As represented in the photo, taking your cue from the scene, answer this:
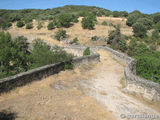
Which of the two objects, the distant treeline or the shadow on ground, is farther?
the distant treeline

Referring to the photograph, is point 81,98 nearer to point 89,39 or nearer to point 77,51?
point 77,51

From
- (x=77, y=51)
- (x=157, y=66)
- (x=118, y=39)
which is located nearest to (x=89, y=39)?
(x=118, y=39)

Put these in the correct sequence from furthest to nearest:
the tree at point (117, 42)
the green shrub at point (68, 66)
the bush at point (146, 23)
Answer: the bush at point (146, 23) → the tree at point (117, 42) → the green shrub at point (68, 66)

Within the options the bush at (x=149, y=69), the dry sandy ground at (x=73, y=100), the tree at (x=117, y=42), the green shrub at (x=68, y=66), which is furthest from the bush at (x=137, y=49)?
the green shrub at (x=68, y=66)

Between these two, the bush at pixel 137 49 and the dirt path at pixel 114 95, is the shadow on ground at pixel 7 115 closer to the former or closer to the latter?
the dirt path at pixel 114 95

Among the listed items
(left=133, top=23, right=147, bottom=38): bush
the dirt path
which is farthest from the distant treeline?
the dirt path

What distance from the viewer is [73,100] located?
24.9 feet

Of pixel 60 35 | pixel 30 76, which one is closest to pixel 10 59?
pixel 30 76

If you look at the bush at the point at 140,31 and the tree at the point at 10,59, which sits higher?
the bush at the point at 140,31

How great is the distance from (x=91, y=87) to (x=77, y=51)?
9892 mm

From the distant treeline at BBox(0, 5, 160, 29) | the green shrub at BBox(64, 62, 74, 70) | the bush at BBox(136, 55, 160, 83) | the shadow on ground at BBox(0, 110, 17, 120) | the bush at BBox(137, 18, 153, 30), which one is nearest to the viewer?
the shadow on ground at BBox(0, 110, 17, 120)

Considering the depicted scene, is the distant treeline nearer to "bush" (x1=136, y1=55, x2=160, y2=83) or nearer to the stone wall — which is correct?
the stone wall

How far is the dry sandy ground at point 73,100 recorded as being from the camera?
6.37 m

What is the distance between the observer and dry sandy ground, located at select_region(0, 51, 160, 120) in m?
6.37
